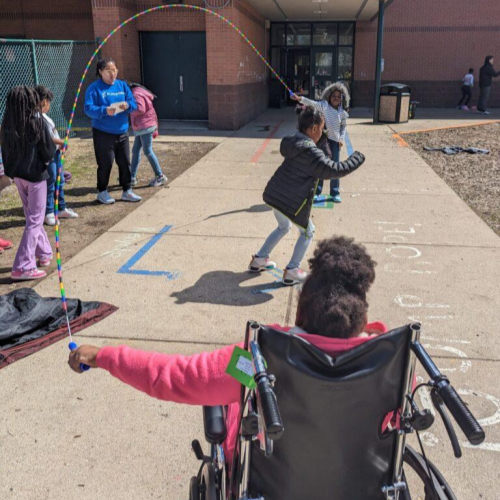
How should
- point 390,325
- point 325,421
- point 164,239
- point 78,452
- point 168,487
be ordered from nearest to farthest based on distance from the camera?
point 325,421
point 168,487
point 78,452
point 390,325
point 164,239

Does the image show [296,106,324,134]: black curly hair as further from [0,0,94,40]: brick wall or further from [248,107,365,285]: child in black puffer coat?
[0,0,94,40]: brick wall

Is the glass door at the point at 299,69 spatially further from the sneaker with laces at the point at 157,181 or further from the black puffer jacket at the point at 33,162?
the black puffer jacket at the point at 33,162

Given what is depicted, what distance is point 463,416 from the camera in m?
1.45

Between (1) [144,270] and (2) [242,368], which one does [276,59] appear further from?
(2) [242,368]

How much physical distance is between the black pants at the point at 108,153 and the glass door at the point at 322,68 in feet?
54.8

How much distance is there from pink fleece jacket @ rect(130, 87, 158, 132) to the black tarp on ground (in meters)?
4.34

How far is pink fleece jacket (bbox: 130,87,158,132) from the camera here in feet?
26.6

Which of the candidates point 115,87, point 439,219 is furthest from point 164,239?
point 439,219

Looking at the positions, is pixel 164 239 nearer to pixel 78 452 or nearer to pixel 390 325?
pixel 390 325

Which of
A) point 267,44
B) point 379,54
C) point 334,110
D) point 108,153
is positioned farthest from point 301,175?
point 267,44

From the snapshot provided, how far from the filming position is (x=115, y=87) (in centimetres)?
740

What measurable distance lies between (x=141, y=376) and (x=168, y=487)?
1104 millimetres

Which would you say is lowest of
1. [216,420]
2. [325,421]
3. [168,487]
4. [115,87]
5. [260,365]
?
[168,487]

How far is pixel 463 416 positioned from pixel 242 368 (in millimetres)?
637
